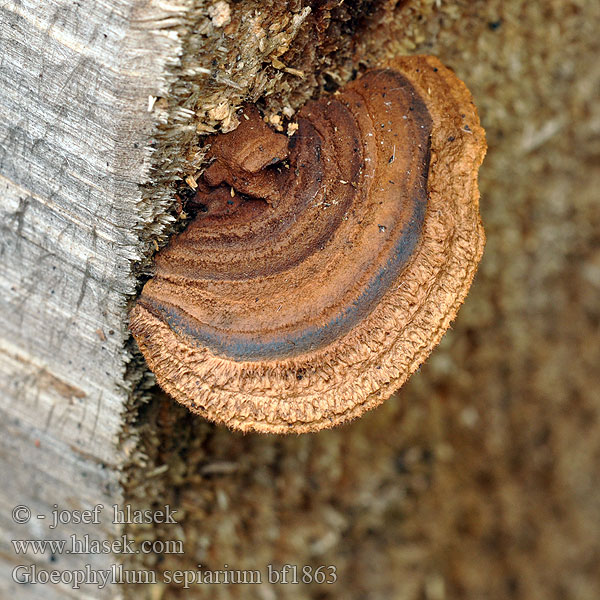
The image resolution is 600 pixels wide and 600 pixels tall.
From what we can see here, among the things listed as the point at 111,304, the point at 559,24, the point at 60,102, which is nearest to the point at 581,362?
the point at 559,24

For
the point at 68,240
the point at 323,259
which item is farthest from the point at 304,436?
the point at 68,240

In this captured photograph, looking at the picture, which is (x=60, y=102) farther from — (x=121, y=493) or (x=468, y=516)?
(x=468, y=516)

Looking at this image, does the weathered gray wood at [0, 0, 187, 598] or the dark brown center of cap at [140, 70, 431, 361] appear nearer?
the weathered gray wood at [0, 0, 187, 598]

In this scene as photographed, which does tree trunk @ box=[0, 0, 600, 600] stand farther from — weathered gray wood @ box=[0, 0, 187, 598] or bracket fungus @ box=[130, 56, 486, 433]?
bracket fungus @ box=[130, 56, 486, 433]

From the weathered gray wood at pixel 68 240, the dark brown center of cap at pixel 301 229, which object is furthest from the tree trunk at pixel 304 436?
the dark brown center of cap at pixel 301 229

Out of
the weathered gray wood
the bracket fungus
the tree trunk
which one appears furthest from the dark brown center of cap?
the weathered gray wood

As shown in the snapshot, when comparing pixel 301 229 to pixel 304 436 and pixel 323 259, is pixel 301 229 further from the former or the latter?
pixel 304 436

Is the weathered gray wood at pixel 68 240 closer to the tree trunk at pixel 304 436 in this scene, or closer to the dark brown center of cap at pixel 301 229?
the tree trunk at pixel 304 436
